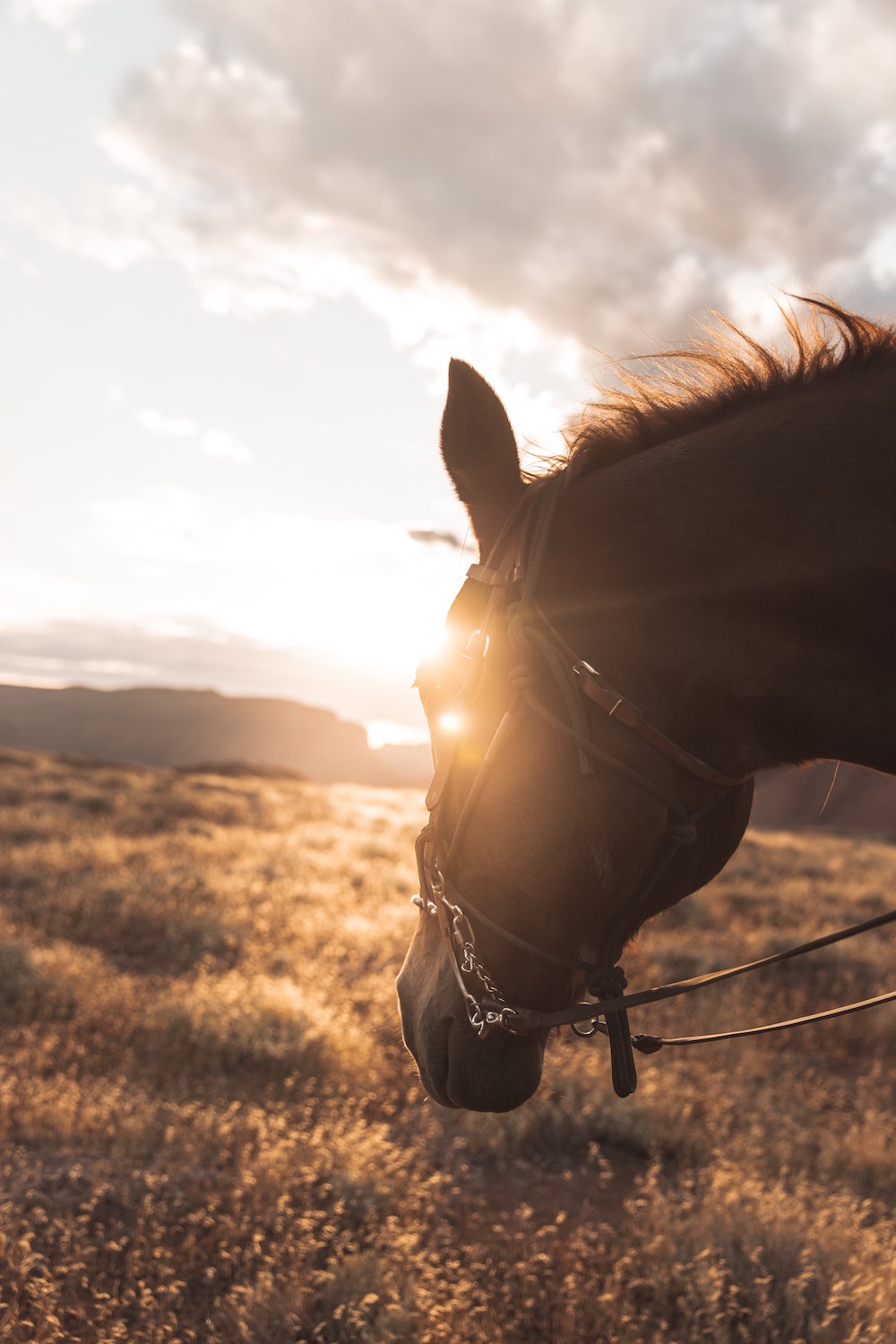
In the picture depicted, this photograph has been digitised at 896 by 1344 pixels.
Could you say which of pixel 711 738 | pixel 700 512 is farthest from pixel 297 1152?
pixel 700 512

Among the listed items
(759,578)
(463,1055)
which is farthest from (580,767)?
(463,1055)

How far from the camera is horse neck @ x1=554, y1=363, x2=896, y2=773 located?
175 cm

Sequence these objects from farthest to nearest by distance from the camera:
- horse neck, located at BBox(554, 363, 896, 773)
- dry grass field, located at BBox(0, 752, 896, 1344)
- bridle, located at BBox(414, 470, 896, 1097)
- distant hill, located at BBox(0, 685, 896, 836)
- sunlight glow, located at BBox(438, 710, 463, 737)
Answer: distant hill, located at BBox(0, 685, 896, 836) → dry grass field, located at BBox(0, 752, 896, 1344) → sunlight glow, located at BBox(438, 710, 463, 737) → bridle, located at BBox(414, 470, 896, 1097) → horse neck, located at BBox(554, 363, 896, 773)

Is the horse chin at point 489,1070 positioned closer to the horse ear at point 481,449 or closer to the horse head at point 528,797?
the horse head at point 528,797

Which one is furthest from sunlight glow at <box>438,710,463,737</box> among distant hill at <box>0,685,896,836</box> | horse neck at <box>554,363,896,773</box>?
distant hill at <box>0,685,896,836</box>

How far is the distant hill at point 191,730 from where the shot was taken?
12694 centimetres

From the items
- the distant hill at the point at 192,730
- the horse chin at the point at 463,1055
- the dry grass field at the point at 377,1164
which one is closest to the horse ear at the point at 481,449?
the horse chin at the point at 463,1055

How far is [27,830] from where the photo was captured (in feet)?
51.3

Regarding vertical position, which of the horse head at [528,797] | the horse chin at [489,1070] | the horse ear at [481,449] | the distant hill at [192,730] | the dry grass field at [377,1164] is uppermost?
the horse ear at [481,449]

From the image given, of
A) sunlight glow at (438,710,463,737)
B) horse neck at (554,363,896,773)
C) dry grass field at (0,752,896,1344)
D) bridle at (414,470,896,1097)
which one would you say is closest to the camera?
horse neck at (554,363,896,773)

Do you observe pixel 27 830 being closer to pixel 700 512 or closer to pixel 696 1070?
pixel 696 1070

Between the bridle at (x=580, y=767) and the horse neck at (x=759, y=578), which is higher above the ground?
the horse neck at (x=759, y=578)

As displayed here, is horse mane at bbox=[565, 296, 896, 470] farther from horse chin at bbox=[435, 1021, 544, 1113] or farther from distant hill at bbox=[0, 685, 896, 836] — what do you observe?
distant hill at bbox=[0, 685, 896, 836]

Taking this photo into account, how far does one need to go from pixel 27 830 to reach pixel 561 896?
16242 millimetres
